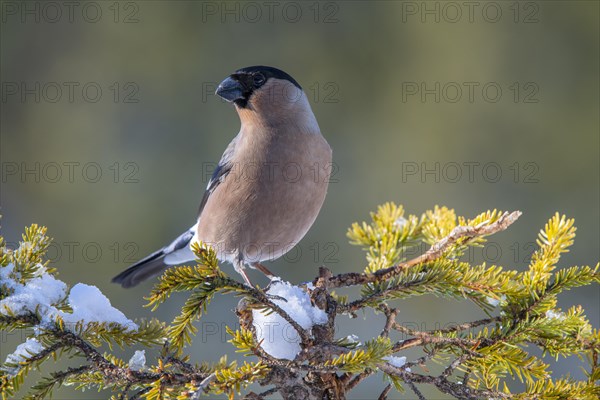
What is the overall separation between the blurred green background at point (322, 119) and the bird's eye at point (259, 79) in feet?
11.3

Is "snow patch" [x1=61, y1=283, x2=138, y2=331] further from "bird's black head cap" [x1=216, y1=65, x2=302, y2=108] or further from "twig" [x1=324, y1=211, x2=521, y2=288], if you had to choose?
"bird's black head cap" [x1=216, y1=65, x2=302, y2=108]

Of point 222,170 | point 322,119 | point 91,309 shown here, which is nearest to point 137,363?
point 91,309

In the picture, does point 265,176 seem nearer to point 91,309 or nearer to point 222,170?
point 222,170

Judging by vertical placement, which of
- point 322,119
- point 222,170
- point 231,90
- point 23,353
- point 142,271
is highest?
point 231,90

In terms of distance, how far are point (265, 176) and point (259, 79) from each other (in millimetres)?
736

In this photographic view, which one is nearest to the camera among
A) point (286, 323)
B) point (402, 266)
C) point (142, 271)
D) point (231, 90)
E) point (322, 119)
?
point (286, 323)

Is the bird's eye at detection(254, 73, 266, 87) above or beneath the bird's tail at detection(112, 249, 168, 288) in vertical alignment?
above

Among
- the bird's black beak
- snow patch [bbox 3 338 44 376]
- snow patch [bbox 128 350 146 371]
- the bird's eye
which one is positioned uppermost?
the bird's eye

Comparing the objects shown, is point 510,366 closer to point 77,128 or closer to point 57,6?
point 77,128

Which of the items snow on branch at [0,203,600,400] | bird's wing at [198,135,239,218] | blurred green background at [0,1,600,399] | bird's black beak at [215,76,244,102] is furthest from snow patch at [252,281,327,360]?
blurred green background at [0,1,600,399]

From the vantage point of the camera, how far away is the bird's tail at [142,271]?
15.6ft

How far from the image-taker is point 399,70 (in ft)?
27.2

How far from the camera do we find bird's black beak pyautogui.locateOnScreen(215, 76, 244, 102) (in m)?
4.23

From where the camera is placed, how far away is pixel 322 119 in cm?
838
